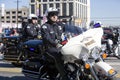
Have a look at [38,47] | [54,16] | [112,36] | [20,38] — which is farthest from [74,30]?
[54,16]

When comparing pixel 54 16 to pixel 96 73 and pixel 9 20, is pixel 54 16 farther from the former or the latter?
pixel 9 20

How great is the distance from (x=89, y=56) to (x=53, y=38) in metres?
1.29

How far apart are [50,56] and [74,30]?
508 cm

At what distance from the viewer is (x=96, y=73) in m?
5.60

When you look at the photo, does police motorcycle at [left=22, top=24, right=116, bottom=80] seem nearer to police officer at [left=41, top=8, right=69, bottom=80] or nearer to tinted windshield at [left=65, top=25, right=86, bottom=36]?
police officer at [left=41, top=8, right=69, bottom=80]

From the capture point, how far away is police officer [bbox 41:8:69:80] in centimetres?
617

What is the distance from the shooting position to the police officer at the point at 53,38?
617cm

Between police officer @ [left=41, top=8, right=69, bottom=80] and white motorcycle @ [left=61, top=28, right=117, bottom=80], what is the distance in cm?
45

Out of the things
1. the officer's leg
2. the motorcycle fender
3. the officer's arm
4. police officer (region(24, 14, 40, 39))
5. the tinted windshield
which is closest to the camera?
the motorcycle fender

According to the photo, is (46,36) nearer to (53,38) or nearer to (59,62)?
(53,38)

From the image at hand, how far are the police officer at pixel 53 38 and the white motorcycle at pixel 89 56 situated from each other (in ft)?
1.47

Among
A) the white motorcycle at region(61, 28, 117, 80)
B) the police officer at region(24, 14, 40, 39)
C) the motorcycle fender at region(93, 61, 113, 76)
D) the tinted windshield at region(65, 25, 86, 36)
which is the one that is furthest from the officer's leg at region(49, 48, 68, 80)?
the tinted windshield at region(65, 25, 86, 36)

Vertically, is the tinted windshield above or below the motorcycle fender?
above

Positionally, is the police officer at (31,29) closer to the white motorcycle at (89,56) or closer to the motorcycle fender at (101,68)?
the white motorcycle at (89,56)
